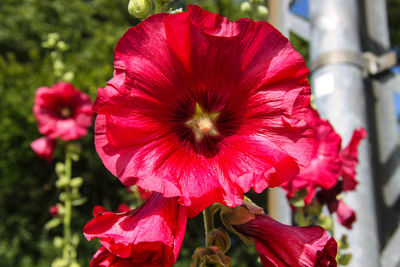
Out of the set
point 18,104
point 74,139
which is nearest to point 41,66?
point 18,104

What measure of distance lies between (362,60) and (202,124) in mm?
1158

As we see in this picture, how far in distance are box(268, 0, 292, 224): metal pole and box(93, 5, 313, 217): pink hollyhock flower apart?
95 centimetres

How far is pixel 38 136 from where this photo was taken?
143 inches

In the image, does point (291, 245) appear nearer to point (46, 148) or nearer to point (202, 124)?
point (202, 124)

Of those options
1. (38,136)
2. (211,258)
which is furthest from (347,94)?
(38,136)

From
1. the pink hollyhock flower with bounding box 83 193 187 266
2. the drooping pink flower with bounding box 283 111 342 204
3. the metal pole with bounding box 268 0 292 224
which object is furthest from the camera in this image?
the metal pole with bounding box 268 0 292 224

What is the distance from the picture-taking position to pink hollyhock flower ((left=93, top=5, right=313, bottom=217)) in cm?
39

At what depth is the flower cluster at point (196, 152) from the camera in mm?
381

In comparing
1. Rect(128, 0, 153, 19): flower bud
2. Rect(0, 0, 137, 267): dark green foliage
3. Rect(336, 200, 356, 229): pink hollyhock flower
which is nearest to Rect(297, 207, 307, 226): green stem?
Rect(336, 200, 356, 229): pink hollyhock flower

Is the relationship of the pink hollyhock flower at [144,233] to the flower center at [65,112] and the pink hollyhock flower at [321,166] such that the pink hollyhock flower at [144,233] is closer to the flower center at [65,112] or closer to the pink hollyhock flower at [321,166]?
the pink hollyhock flower at [321,166]

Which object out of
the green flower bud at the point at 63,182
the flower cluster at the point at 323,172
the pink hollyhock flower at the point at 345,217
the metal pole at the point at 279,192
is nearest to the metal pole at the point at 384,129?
the metal pole at the point at 279,192

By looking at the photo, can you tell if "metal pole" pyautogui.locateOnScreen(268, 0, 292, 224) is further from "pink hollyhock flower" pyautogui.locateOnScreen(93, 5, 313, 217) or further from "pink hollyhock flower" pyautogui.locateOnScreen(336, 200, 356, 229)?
"pink hollyhock flower" pyautogui.locateOnScreen(93, 5, 313, 217)

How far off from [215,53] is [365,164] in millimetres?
1069

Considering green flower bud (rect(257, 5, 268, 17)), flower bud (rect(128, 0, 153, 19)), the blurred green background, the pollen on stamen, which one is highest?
flower bud (rect(128, 0, 153, 19))
